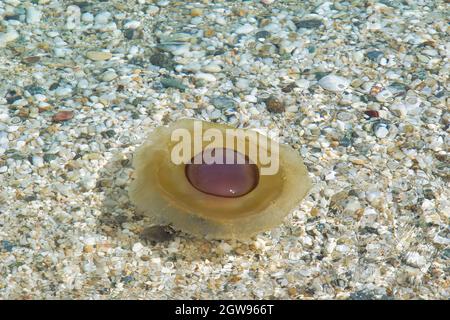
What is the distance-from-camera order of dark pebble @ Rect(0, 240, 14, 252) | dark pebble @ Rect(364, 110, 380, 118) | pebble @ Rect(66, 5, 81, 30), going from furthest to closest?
pebble @ Rect(66, 5, 81, 30) → dark pebble @ Rect(364, 110, 380, 118) → dark pebble @ Rect(0, 240, 14, 252)

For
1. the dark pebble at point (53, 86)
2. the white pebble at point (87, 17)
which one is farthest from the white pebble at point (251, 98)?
the white pebble at point (87, 17)

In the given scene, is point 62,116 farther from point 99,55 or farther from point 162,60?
point 162,60

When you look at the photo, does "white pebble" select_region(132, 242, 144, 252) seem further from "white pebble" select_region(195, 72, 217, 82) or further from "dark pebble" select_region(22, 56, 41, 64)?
"dark pebble" select_region(22, 56, 41, 64)

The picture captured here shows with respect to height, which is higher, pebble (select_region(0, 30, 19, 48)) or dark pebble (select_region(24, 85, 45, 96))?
pebble (select_region(0, 30, 19, 48))

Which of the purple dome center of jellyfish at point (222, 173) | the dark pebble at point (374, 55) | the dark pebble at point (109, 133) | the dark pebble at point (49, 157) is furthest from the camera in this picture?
the dark pebble at point (374, 55)

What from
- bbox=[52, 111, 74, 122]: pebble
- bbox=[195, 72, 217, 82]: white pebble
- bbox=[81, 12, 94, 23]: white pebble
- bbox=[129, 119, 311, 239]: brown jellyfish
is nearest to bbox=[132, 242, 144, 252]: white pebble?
bbox=[129, 119, 311, 239]: brown jellyfish

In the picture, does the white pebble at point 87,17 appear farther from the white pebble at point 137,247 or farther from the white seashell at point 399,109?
the white seashell at point 399,109
